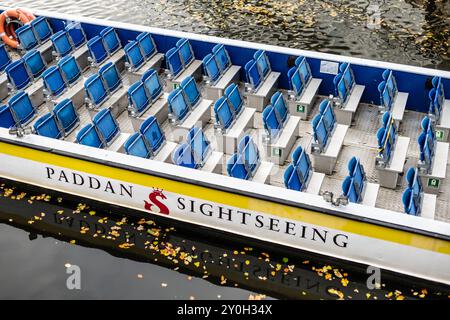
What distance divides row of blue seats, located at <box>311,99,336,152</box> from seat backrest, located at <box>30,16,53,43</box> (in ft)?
22.6

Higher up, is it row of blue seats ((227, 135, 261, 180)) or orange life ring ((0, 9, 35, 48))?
orange life ring ((0, 9, 35, 48))

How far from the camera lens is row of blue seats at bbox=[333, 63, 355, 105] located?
11.3m

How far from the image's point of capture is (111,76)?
1212cm

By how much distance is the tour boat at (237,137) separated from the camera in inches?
344

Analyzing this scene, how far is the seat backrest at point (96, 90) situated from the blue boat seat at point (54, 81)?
763mm

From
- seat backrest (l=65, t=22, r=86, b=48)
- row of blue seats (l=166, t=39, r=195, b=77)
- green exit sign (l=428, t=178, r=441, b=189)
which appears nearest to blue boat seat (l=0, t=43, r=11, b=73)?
seat backrest (l=65, t=22, r=86, b=48)

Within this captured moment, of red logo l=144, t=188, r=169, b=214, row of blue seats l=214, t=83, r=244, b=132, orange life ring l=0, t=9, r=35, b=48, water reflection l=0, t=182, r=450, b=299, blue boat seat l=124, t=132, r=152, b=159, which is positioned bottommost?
water reflection l=0, t=182, r=450, b=299

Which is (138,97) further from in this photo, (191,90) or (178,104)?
(191,90)

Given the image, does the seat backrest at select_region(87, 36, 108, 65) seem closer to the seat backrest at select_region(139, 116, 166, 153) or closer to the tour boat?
the tour boat

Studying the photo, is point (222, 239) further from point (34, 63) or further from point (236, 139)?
point (34, 63)

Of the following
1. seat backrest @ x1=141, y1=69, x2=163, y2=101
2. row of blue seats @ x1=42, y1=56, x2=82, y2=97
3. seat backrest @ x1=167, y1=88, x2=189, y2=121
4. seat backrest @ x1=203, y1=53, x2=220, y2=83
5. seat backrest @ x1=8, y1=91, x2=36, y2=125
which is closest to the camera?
seat backrest @ x1=8, y1=91, x2=36, y2=125

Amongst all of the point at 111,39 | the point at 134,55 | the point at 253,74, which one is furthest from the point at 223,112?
the point at 111,39

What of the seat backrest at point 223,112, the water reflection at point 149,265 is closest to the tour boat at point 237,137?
the seat backrest at point 223,112

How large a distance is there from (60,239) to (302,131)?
487 centimetres
